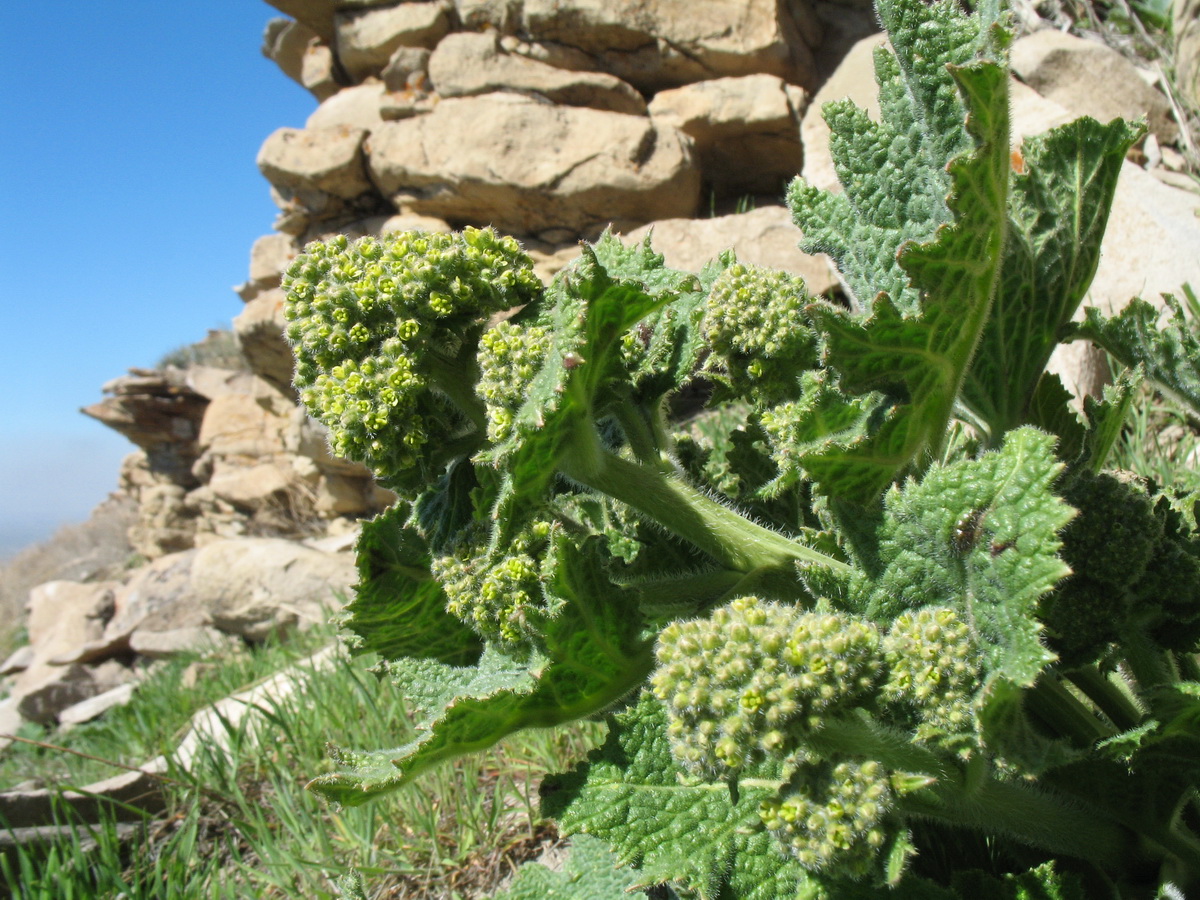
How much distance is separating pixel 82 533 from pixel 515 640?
3294 cm

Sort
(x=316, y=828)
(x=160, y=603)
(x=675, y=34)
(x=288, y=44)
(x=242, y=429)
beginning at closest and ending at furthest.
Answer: (x=316, y=828)
(x=675, y=34)
(x=160, y=603)
(x=288, y=44)
(x=242, y=429)

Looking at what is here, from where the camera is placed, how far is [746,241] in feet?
30.8

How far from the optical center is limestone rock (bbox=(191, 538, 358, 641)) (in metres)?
11.6

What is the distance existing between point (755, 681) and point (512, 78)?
488 inches

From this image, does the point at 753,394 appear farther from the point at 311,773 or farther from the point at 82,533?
the point at 82,533

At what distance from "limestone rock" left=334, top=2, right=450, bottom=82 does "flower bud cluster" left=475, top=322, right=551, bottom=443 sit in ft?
44.6

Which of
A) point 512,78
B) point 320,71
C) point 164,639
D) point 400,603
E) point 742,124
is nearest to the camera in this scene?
point 400,603

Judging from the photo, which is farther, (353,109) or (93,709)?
(353,109)

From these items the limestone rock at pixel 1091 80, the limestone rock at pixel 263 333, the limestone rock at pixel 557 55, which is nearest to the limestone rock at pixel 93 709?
the limestone rock at pixel 263 333

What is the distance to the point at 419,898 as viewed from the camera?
2537mm

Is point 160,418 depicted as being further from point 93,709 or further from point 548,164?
point 548,164

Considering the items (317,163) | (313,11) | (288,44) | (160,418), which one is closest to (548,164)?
(317,163)

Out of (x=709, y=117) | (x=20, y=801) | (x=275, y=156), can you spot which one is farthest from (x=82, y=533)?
(x=20, y=801)

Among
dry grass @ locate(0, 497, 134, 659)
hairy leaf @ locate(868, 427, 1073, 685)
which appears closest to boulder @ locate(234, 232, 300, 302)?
dry grass @ locate(0, 497, 134, 659)
